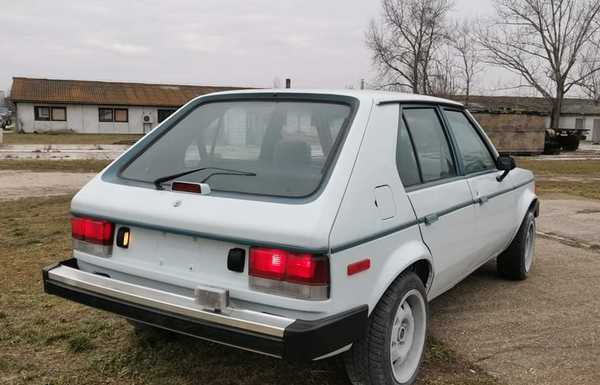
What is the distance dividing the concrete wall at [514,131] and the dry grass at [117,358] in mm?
23376

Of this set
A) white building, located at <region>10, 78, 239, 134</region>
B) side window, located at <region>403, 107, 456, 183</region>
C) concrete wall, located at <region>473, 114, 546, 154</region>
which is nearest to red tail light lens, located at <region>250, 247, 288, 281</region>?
side window, located at <region>403, 107, 456, 183</region>

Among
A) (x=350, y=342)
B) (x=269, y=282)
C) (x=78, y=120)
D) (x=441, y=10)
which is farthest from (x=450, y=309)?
(x=441, y=10)

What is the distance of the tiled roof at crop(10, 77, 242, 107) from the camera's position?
1631 inches

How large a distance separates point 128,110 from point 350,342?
43.9 m

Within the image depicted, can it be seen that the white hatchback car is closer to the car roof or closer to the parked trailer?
the car roof

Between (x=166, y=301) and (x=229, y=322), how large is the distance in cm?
37

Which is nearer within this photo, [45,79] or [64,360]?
[64,360]

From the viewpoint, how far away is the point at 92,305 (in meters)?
2.88

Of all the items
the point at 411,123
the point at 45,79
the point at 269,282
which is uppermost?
the point at 45,79

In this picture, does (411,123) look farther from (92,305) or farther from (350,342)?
(92,305)

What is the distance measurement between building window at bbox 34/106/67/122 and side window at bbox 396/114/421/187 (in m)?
42.8

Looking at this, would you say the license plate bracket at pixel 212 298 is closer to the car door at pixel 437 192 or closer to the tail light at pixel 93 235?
the tail light at pixel 93 235

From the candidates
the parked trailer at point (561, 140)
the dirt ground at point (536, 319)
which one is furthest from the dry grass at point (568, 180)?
the parked trailer at point (561, 140)

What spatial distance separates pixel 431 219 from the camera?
10.5 ft
